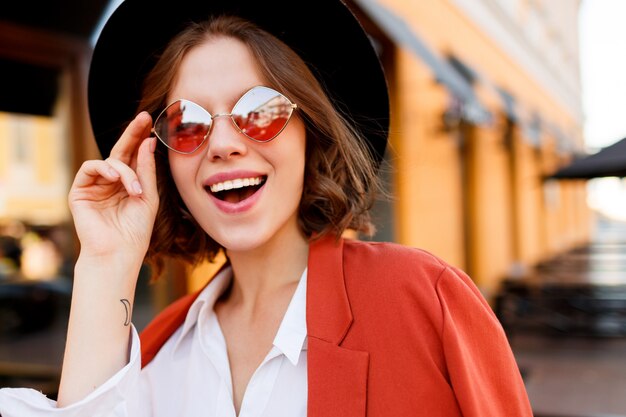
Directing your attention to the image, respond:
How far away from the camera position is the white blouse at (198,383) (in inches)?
52.9

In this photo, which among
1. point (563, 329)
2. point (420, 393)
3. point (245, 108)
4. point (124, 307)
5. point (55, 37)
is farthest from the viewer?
point (563, 329)

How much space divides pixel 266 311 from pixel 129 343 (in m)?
0.35

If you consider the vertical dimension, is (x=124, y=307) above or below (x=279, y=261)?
below

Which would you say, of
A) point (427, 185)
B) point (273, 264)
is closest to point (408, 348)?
point (273, 264)

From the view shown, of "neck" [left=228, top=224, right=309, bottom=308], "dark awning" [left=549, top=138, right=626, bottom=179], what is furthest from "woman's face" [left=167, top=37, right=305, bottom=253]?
"dark awning" [left=549, top=138, right=626, bottom=179]

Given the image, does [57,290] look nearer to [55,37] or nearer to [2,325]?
[2,325]

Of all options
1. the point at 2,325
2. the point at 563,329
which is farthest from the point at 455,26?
the point at 2,325

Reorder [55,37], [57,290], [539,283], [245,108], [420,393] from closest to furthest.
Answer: [420,393] → [245,108] → [55,37] → [57,290] → [539,283]

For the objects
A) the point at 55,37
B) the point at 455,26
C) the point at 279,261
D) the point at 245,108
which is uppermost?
the point at 455,26

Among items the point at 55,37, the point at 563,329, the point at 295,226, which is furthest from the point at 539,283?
the point at 295,226

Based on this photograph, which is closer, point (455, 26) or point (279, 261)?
point (279, 261)

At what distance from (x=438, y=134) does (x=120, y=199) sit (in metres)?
7.01

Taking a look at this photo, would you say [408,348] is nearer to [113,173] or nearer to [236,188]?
[236,188]

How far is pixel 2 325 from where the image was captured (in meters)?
7.50
